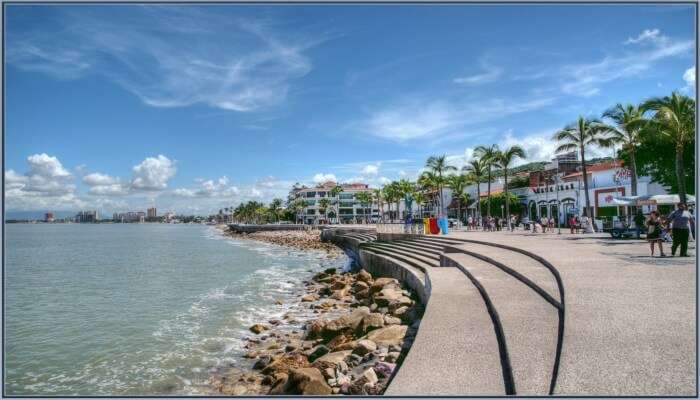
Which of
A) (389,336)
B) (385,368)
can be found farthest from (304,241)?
(385,368)

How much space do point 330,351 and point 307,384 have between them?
9.03 ft

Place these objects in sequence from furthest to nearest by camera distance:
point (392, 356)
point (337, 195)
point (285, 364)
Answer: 1. point (337, 195)
2. point (285, 364)
3. point (392, 356)

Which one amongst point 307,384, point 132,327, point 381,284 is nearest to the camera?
point 307,384

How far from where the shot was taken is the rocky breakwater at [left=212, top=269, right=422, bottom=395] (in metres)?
7.22

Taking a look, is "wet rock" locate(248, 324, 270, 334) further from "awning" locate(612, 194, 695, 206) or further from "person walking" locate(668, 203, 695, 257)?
"awning" locate(612, 194, 695, 206)

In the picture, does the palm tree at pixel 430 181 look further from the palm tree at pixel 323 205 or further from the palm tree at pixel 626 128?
the palm tree at pixel 323 205

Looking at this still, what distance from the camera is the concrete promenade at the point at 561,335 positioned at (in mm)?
4574

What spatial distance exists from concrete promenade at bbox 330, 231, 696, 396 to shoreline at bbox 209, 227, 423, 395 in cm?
107

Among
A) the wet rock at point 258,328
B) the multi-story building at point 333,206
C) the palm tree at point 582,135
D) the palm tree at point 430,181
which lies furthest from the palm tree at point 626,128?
the multi-story building at point 333,206

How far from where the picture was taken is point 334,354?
888 cm

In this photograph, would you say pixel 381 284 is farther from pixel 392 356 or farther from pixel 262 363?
pixel 392 356

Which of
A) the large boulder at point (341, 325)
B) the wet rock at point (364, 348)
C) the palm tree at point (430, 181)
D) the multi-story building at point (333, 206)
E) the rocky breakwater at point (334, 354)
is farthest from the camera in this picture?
the multi-story building at point (333, 206)

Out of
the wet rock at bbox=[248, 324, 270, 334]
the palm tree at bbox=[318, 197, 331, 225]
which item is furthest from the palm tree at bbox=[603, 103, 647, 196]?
the palm tree at bbox=[318, 197, 331, 225]

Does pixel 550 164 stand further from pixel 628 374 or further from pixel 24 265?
pixel 628 374
